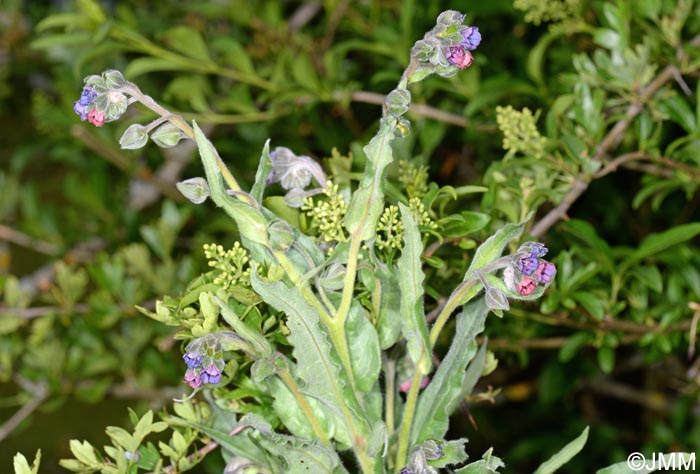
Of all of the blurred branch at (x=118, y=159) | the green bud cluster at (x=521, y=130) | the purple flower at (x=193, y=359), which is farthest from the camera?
the blurred branch at (x=118, y=159)

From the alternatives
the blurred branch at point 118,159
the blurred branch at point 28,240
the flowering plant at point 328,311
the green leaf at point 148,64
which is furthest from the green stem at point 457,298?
the blurred branch at point 28,240

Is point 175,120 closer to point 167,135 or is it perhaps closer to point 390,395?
point 167,135

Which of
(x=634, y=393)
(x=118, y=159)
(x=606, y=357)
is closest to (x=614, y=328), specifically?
(x=606, y=357)

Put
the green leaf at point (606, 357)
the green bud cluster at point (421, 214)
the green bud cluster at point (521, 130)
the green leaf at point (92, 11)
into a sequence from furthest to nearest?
the green leaf at point (92, 11)
the green leaf at point (606, 357)
the green bud cluster at point (521, 130)
the green bud cluster at point (421, 214)

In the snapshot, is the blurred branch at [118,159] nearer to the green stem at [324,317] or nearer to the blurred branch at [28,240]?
the blurred branch at [28,240]

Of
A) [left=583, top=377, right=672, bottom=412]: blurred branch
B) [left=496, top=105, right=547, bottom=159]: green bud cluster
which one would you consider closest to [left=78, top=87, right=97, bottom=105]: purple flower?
[left=496, top=105, right=547, bottom=159]: green bud cluster

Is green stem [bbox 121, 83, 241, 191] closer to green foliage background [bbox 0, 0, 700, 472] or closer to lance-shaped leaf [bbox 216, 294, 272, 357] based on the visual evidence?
lance-shaped leaf [bbox 216, 294, 272, 357]

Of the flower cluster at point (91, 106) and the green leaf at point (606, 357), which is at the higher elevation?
the flower cluster at point (91, 106)
